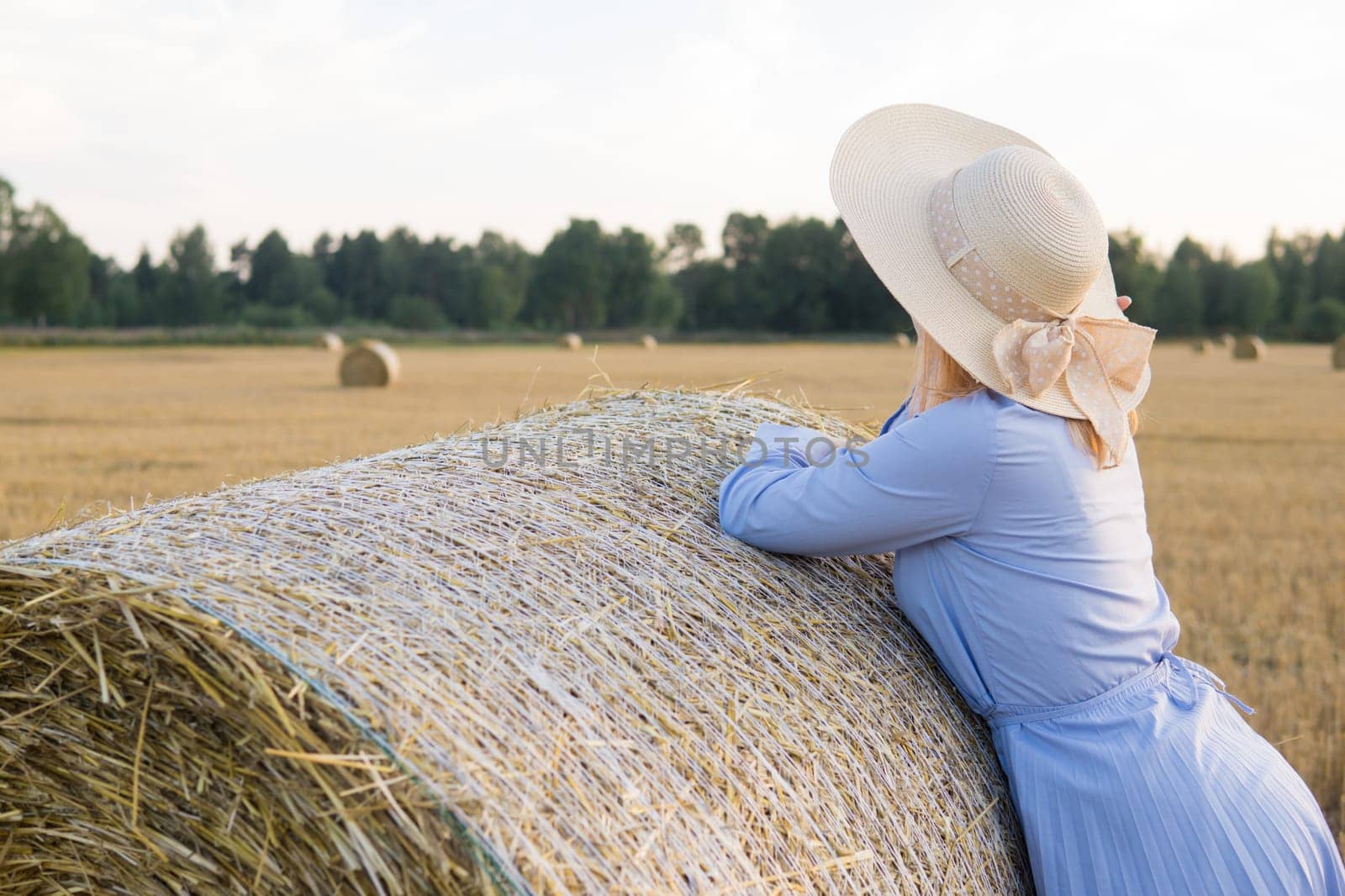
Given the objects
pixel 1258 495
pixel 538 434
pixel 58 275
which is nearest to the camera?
pixel 538 434

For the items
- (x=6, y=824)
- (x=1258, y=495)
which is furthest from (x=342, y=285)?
(x=6, y=824)

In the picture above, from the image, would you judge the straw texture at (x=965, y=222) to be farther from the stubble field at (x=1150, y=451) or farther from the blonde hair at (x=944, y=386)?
the stubble field at (x=1150, y=451)

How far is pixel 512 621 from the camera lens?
187cm

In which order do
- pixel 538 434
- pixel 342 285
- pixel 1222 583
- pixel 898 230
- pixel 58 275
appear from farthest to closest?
pixel 342 285 < pixel 58 275 < pixel 1222 583 < pixel 538 434 < pixel 898 230

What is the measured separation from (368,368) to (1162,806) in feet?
70.6

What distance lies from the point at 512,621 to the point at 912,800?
88 cm

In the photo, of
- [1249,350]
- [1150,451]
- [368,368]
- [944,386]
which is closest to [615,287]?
[1249,350]

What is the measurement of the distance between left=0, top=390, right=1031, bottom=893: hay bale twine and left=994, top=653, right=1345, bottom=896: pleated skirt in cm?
21

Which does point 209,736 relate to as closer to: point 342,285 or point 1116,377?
point 1116,377

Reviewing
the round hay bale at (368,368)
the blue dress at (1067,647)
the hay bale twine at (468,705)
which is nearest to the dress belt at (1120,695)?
the blue dress at (1067,647)

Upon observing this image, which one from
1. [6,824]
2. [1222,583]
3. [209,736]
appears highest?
[209,736]

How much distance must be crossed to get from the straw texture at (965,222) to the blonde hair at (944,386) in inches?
2.3

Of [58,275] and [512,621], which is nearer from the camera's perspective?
[512,621]

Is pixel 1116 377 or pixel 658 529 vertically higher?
pixel 1116 377
